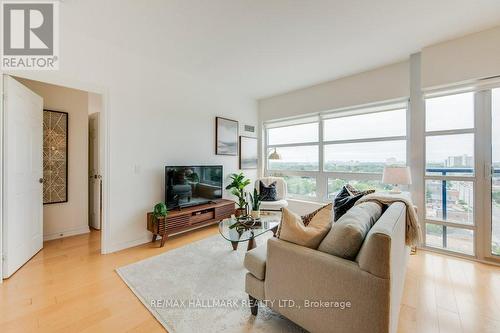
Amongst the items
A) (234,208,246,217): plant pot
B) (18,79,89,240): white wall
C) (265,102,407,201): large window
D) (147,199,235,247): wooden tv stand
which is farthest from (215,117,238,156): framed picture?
(18,79,89,240): white wall

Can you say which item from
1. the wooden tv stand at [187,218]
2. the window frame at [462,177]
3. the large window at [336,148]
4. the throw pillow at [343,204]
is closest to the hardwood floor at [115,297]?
the window frame at [462,177]

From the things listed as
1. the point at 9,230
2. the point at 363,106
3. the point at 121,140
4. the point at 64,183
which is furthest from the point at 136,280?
the point at 363,106

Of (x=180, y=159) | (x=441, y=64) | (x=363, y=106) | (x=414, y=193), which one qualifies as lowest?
(x=414, y=193)

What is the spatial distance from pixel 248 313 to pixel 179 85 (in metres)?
3.25

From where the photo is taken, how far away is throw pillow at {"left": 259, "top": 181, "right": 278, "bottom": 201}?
4.02 metres

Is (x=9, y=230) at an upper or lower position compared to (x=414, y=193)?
lower

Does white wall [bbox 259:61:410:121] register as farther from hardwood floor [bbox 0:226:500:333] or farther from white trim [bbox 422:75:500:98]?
hardwood floor [bbox 0:226:500:333]

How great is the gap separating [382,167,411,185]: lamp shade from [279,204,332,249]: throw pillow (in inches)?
66.7

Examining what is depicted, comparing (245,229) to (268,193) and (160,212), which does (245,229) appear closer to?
(160,212)

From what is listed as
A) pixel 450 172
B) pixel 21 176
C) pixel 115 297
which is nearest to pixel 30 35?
pixel 21 176

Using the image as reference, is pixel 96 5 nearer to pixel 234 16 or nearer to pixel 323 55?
pixel 234 16

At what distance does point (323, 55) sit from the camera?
2.94 metres

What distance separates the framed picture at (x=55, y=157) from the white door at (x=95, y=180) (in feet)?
1.53

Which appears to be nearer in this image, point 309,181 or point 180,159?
point 180,159
